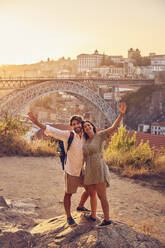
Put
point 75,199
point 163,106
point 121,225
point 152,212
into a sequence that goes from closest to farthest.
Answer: point 121,225, point 152,212, point 75,199, point 163,106

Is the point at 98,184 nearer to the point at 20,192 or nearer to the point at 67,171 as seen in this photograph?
the point at 67,171

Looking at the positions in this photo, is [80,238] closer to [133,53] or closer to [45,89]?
[45,89]

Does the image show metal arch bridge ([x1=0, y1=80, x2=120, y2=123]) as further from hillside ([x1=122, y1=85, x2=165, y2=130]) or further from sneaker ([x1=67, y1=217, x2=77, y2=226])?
sneaker ([x1=67, y1=217, x2=77, y2=226])

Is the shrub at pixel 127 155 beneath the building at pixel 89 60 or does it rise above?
beneath

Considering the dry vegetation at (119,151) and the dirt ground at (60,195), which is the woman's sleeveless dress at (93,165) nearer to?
the dirt ground at (60,195)

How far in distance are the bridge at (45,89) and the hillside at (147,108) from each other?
8764 millimetres

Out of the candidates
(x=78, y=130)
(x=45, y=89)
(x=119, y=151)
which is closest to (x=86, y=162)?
(x=78, y=130)

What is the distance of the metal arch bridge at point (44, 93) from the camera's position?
26.2 m

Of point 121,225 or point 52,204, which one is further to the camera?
point 52,204

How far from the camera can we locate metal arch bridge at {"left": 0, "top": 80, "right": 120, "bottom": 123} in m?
26.2

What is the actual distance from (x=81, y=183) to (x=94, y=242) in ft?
2.24

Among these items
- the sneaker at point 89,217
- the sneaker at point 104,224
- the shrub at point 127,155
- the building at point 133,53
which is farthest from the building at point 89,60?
the sneaker at point 104,224

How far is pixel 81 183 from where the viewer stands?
2781mm

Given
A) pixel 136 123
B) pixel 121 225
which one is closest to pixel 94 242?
pixel 121 225
